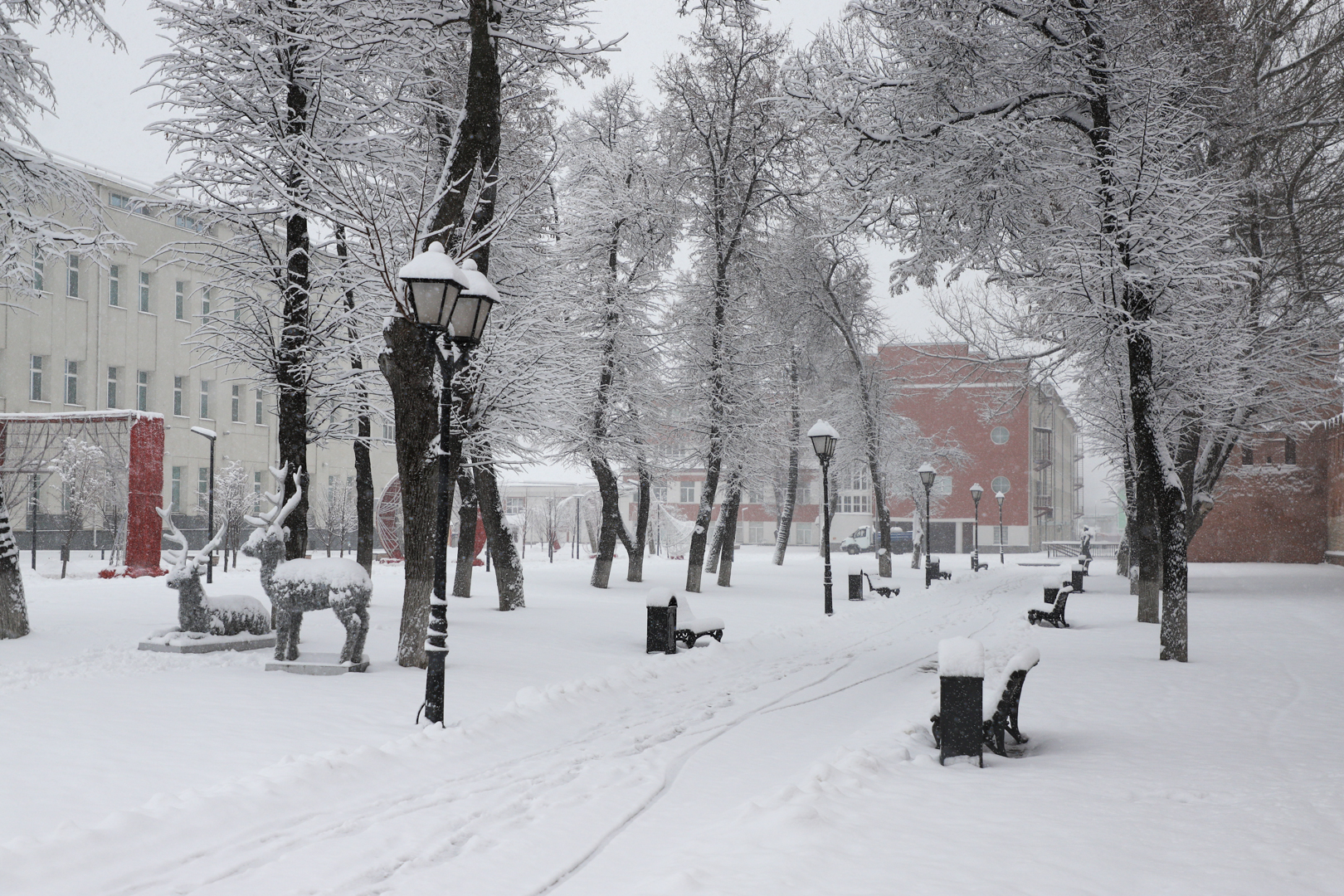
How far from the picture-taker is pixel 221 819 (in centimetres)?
572

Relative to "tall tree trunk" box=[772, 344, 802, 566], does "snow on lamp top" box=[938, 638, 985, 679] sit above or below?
below

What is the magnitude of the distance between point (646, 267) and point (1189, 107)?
14.8m

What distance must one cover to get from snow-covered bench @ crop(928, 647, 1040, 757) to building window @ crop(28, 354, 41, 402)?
42446mm

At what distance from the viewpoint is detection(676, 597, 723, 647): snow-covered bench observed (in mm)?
14180

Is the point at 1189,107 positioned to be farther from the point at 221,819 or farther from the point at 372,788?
the point at 221,819

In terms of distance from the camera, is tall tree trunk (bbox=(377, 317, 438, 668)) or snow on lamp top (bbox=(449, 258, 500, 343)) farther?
tall tree trunk (bbox=(377, 317, 438, 668))

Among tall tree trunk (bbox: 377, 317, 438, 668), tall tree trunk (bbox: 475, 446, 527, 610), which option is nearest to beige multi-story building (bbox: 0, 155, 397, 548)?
tall tree trunk (bbox: 475, 446, 527, 610)

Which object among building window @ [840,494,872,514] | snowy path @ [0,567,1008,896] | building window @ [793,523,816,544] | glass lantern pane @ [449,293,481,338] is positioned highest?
glass lantern pane @ [449,293,481,338]

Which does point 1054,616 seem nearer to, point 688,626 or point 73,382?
point 688,626

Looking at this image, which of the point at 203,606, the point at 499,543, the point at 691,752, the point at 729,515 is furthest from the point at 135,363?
the point at 691,752

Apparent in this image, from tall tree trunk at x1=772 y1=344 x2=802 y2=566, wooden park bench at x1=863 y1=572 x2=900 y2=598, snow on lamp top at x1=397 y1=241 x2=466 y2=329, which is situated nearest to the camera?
snow on lamp top at x1=397 y1=241 x2=466 y2=329

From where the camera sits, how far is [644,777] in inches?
279

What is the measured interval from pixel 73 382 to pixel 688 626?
125 feet

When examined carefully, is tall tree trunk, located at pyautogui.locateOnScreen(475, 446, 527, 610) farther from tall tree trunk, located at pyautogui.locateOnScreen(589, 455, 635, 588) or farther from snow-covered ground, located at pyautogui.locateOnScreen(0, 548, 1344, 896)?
tall tree trunk, located at pyautogui.locateOnScreen(589, 455, 635, 588)
